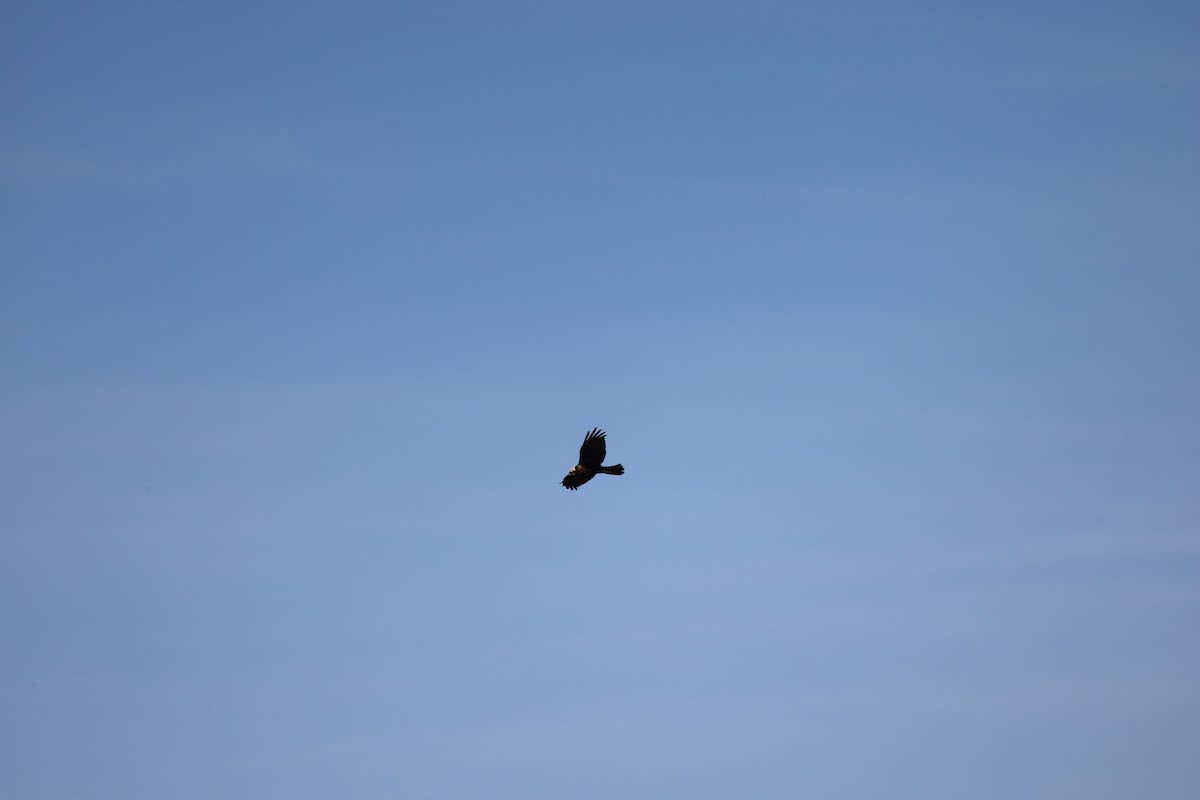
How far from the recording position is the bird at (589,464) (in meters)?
97.5

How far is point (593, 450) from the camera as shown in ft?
320

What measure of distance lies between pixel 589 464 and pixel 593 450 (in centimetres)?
89

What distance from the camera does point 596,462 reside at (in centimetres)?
9800

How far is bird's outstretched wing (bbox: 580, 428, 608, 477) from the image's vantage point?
320 feet

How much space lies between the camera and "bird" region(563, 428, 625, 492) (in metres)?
97.5

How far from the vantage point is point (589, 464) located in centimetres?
9794

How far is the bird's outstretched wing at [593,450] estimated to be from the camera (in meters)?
97.4
